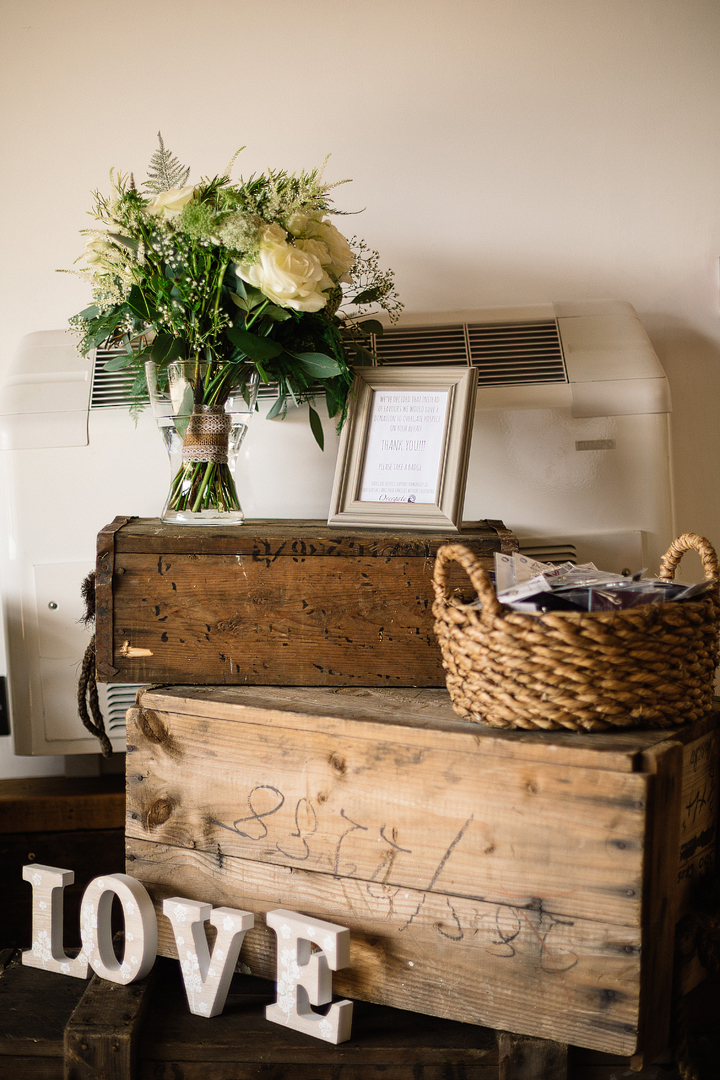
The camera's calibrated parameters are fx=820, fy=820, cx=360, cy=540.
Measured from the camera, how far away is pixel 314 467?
1.37 meters

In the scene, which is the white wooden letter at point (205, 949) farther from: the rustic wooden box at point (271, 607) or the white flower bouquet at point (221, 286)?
the white flower bouquet at point (221, 286)

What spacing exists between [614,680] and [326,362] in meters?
0.60

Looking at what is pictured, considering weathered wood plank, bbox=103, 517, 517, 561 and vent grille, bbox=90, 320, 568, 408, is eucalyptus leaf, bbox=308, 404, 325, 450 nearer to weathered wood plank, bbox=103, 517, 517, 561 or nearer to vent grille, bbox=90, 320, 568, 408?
vent grille, bbox=90, 320, 568, 408

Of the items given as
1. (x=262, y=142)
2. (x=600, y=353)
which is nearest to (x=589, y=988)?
(x=600, y=353)

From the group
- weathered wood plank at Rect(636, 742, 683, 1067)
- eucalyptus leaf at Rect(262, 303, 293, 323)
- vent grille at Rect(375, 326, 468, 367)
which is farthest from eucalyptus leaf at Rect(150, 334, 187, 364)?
weathered wood plank at Rect(636, 742, 683, 1067)

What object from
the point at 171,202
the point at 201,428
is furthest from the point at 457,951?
the point at 171,202

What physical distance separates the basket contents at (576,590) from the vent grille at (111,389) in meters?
0.73

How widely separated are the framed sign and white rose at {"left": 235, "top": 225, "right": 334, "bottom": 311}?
170 mm

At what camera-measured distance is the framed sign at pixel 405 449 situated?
3.73 ft

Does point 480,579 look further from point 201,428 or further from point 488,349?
point 488,349

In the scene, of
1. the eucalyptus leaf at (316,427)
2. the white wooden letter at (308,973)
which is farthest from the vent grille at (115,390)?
the white wooden letter at (308,973)

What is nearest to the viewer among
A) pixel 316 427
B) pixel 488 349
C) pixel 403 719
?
pixel 403 719

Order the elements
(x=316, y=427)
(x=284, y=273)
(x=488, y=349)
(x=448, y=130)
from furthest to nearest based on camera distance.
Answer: (x=448, y=130) < (x=488, y=349) < (x=316, y=427) < (x=284, y=273)

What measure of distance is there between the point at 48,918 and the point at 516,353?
110 centimetres
